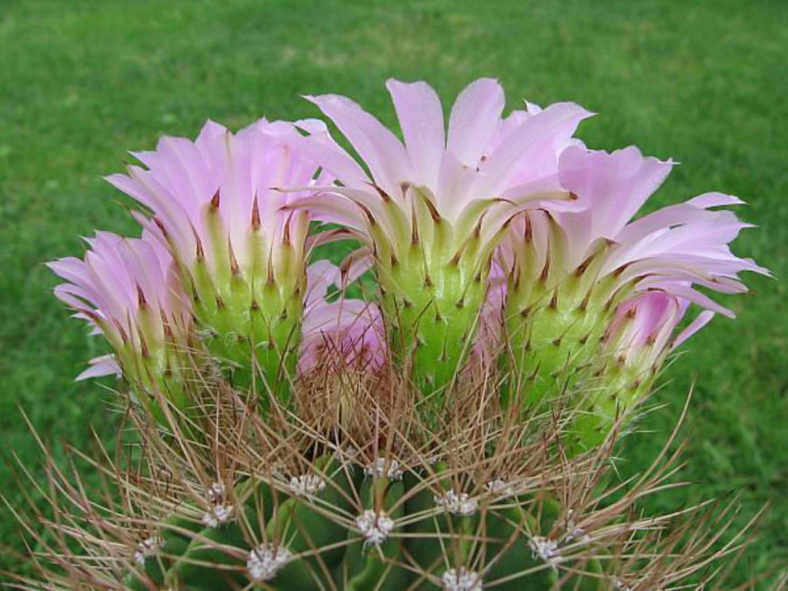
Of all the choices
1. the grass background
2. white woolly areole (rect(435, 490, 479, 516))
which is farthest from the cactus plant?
the grass background

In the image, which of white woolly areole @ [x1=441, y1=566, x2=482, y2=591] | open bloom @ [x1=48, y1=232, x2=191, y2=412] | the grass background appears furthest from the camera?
the grass background

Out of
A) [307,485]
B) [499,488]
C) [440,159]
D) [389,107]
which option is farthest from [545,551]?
[389,107]

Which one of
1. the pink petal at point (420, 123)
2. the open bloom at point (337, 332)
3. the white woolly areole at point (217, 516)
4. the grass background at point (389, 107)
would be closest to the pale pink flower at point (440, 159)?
the pink petal at point (420, 123)

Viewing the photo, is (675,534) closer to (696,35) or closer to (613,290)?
(613,290)

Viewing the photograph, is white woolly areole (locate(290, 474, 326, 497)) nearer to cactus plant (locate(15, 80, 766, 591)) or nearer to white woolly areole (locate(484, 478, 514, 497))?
cactus plant (locate(15, 80, 766, 591))

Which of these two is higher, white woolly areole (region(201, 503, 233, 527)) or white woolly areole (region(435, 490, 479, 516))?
white woolly areole (region(435, 490, 479, 516))

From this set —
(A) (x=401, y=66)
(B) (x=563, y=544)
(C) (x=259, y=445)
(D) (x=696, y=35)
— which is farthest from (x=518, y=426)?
(D) (x=696, y=35)

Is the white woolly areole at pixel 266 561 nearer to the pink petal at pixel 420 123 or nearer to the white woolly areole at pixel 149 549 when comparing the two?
the white woolly areole at pixel 149 549
